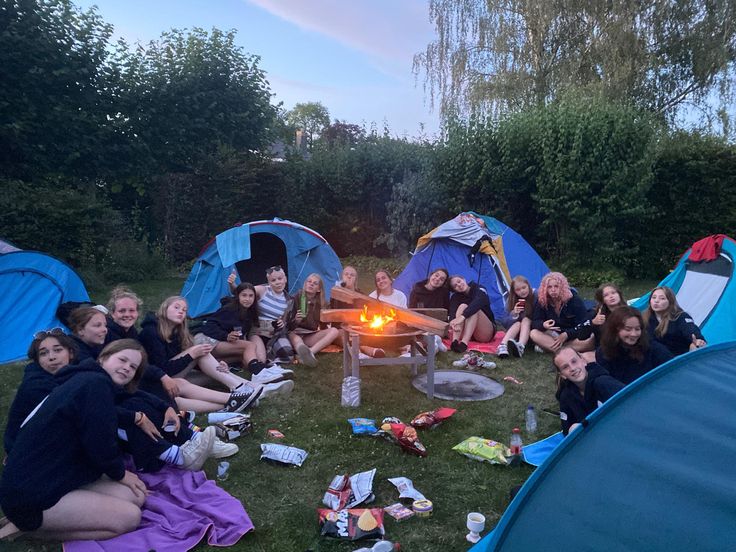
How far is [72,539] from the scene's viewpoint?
9.38ft

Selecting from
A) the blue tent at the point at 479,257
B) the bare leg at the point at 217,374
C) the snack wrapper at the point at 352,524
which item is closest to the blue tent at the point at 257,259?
the blue tent at the point at 479,257

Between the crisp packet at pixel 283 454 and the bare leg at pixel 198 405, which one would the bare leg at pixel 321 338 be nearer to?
the bare leg at pixel 198 405

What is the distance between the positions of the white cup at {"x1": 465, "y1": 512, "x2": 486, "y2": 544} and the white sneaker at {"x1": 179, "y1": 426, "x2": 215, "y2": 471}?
5.84 ft

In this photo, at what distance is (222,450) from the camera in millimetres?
3877

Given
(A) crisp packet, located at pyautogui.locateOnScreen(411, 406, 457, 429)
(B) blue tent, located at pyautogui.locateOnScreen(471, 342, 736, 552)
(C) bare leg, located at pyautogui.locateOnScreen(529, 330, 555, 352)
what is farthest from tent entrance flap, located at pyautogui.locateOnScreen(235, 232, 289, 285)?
(B) blue tent, located at pyautogui.locateOnScreen(471, 342, 736, 552)

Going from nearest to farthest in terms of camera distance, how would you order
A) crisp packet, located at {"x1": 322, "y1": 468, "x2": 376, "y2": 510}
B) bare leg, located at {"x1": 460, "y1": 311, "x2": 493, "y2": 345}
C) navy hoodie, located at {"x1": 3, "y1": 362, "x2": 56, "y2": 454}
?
navy hoodie, located at {"x1": 3, "y1": 362, "x2": 56, "y2": 454}
crisp packet, located at {"x1": 322, "y1": 468, "x2": 376, "y2": 510}
bare leg, located at {"x1": 460, "y1": 311, "x2": 493, "y2": 345}

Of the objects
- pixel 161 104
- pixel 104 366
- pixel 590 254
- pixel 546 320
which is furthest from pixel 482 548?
pixel 161 104

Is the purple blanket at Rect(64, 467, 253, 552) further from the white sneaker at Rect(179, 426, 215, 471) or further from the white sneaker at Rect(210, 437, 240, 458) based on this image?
the white sneaker at Rect(210, 437, 240, 458)

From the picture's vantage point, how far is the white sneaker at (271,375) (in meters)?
5.24

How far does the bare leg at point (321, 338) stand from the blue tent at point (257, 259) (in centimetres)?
174

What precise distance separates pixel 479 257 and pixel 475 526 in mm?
5752

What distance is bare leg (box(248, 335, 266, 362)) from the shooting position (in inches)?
229

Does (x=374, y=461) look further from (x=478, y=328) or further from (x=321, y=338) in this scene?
(x=478, y=328)

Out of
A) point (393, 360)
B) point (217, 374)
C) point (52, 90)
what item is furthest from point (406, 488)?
point (52, 90)
